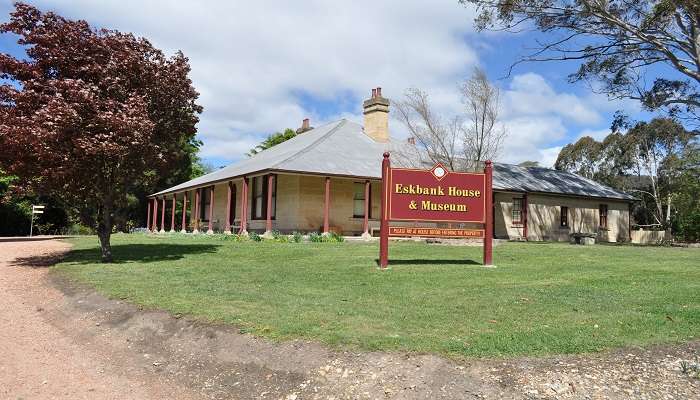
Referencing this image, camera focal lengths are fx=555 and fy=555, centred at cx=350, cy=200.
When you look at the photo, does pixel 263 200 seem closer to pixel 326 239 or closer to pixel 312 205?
pixel 312 205

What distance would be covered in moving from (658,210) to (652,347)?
149 feet

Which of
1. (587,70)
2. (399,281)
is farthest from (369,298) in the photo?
(587,70)

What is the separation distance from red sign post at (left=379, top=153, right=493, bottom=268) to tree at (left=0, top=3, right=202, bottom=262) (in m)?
5.88

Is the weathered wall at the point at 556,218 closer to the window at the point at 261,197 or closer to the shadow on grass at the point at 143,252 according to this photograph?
the window at the point at 261,197

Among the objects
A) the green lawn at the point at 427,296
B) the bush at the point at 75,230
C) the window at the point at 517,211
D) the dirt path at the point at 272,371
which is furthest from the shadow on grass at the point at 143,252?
the bush at the point at 75,230

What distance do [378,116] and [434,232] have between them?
17.6 meters

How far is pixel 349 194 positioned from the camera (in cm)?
2428

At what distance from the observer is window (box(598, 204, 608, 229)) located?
3234 cm

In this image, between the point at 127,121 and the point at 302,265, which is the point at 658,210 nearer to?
the point at 302,265

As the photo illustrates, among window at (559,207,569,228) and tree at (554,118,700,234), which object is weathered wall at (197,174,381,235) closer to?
window at (559,207,569,228)

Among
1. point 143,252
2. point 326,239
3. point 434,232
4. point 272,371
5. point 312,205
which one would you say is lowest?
point 272,371

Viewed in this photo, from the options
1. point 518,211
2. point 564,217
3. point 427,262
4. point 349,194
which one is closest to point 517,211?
point 518,211

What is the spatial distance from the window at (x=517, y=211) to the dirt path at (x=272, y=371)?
76.3ft

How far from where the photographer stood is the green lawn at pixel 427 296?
645 centimetres
